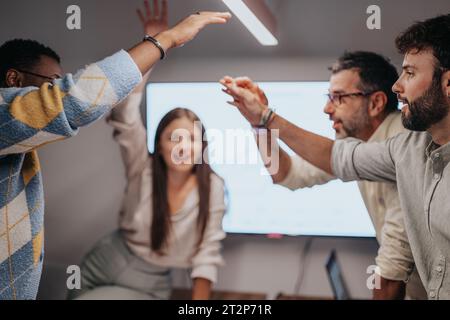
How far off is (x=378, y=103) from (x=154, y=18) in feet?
1.95

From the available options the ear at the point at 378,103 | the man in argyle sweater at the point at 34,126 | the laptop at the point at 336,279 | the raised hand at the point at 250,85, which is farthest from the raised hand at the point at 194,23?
the laptop at the point at 336,279

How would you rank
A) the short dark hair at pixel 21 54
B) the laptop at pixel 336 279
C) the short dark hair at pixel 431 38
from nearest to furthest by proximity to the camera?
1. the short dark hair at pixel 431 38
2. the short dark hair at pixel 21 54
3. the laptop at pixel 336 279

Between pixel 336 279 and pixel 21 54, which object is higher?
pixel 21 54

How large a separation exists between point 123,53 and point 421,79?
2.11 ft

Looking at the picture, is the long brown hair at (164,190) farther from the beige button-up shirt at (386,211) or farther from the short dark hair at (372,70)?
the short dark hair at (372,70)

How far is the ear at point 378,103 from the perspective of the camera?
1274mm

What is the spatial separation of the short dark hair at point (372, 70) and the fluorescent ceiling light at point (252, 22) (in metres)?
0.18

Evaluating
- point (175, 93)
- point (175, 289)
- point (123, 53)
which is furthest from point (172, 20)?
point (175, 289)

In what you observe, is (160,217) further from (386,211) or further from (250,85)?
(386,211)

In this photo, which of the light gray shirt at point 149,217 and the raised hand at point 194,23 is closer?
the raised hand at point 194,23

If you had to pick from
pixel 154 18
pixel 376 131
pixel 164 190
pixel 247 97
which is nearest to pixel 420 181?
pixel 376 131

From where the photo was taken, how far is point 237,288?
1.42 metres

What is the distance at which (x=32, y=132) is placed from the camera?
100 cm

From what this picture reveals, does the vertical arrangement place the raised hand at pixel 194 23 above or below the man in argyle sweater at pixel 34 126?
above
